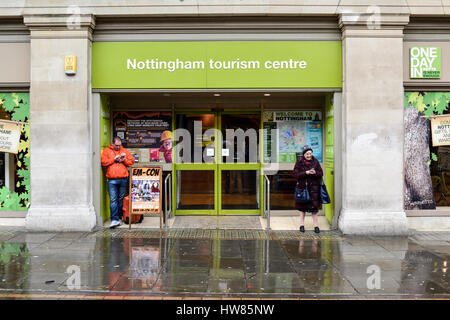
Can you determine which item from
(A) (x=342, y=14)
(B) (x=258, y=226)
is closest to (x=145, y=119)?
(B) (x=258, y=226)

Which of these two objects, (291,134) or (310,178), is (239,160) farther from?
(310,178)

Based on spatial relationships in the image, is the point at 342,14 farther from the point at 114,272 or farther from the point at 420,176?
the point at 114,272

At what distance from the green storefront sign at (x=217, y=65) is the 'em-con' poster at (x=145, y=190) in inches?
72.9

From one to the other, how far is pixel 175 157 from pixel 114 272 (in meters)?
4.75

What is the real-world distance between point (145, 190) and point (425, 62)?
6524mm

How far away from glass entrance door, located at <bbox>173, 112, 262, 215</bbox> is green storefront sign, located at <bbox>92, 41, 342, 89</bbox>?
1.61 metres

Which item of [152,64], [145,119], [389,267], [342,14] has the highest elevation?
[342,14]

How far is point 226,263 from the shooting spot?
277 inches

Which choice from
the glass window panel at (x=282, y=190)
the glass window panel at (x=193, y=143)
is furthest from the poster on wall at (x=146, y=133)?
the glass window panel at (x=282, y=190)

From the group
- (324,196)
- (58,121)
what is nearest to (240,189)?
(324,196)

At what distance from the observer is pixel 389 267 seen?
22.5 feet

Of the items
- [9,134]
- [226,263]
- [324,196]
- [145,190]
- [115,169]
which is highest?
[9,134]

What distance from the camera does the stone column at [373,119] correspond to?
30.3 feet

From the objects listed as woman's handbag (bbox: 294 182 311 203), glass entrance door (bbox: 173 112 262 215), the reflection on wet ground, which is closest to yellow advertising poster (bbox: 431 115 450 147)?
the reflection on wet ground
